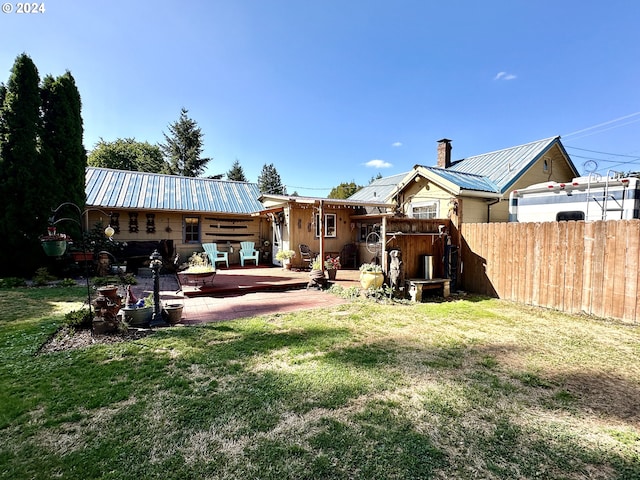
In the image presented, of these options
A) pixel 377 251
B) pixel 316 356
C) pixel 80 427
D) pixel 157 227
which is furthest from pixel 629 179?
pixel 157 227

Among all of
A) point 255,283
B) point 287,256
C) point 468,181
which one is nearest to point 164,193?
point 287,256

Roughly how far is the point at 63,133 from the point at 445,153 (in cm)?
1499

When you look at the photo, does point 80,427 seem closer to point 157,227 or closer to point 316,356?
point 316,356

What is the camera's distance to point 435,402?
2627 millimetres

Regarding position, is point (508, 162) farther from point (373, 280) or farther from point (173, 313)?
point (173, 313)

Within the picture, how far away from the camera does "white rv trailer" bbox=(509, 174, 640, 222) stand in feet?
21.6

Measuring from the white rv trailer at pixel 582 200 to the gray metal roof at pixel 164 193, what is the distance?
10.2 meters

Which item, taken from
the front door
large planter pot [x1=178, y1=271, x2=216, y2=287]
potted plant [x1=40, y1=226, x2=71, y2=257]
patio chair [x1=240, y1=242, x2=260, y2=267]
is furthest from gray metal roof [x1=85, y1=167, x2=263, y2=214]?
potted plant [x1=40, y1=226, x2=71, y2=257]

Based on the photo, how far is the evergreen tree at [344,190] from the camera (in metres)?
35.8

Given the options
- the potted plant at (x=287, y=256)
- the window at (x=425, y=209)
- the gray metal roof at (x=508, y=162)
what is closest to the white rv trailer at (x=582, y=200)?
the gray metal roof at (x=508, y=162)

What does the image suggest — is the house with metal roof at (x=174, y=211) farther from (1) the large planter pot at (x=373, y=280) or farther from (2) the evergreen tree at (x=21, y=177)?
(1) the large planter pot at (x=373, y=280)

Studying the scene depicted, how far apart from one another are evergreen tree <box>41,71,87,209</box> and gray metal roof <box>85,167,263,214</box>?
1518 millimetres

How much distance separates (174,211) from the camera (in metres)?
11.9

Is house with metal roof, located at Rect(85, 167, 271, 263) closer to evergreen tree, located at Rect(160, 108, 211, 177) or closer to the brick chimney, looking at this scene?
the brick chimney
